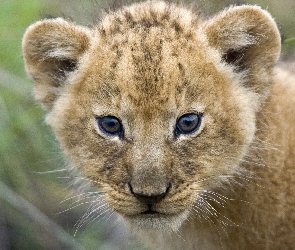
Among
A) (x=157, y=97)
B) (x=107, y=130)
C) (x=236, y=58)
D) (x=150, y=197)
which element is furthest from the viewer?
(x=236, y=58)

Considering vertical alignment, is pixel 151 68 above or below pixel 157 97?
above

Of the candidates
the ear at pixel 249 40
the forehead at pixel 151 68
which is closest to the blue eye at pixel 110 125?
the forehead at pixel 151 68

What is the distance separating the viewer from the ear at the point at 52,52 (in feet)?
17.0

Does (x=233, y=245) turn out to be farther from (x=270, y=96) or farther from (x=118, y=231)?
(x=118, y=231)

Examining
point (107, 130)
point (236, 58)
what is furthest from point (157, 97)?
point (236, 58)

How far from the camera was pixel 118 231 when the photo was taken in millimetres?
7285

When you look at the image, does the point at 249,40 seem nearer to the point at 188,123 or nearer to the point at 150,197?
the point at 188,123

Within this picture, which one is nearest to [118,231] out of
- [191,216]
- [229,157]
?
[191,216]

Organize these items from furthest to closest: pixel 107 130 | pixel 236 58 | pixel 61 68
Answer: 1. pixel 61 68
2. pixel 236 58
3. pixel 107 130

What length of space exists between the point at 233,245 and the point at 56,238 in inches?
105

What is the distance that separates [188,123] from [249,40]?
0.75m

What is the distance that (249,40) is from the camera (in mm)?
5082

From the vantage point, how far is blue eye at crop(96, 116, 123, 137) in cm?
493

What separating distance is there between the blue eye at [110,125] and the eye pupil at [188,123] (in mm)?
395
